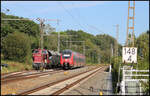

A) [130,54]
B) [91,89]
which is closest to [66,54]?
[91,89]

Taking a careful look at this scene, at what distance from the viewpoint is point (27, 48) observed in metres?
50.2

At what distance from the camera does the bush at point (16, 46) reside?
4831 cm

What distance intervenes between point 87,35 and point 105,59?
1485 cm

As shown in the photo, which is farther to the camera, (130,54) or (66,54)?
(66,54)

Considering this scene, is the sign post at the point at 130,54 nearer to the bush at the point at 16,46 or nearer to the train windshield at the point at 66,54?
the bush at the point at 16,46

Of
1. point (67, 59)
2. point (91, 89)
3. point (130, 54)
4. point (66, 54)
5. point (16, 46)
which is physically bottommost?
point (91, 89)

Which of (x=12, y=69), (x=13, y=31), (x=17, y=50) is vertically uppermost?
(x=13, y=31)

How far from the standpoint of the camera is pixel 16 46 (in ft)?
160

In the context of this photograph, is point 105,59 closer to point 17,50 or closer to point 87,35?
point 87,35

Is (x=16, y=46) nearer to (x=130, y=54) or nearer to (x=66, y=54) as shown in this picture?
(x=66, y=54)

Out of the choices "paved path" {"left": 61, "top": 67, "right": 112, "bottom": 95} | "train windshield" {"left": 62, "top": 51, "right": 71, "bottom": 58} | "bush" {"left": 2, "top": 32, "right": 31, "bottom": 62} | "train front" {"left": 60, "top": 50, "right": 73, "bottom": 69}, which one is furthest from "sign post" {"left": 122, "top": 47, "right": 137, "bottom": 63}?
"train windshield" {"left": 62, "top": 51, "right": 71, "bottom": 58}

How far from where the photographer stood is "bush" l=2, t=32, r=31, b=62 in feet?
159

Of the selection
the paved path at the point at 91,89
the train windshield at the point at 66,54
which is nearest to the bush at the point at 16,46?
the train windshield at the point at 66,54

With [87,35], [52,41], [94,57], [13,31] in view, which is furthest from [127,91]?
[87,35]
